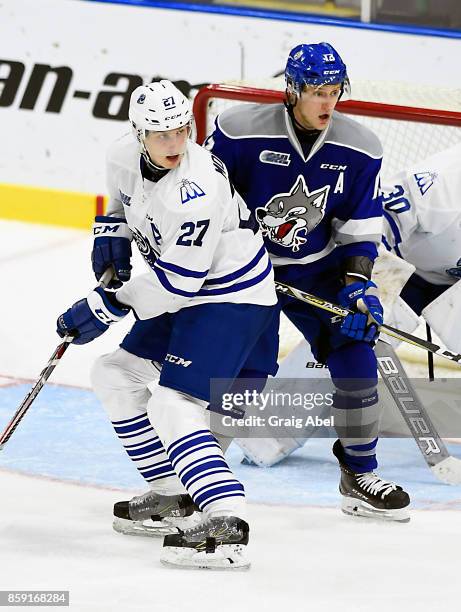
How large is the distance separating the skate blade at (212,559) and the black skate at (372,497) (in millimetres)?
532

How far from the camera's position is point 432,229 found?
387 cm

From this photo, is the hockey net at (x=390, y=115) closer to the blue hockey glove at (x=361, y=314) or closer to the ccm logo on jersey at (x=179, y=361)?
the blue hockey glove at (x=361, y=314)

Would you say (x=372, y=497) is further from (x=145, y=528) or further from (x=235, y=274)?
(x=235, y=274)

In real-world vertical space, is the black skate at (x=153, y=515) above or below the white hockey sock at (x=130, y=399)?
below

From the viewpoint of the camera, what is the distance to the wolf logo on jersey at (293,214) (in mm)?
3260

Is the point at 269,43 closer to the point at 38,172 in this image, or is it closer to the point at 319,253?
the point at 38,172

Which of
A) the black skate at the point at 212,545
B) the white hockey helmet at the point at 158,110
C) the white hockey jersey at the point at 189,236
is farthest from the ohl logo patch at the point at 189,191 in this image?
the black skate at the point at 212,545

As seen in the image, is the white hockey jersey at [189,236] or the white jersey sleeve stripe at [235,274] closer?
the white hockey jersey at [189,236]

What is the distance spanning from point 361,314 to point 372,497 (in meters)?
0.43

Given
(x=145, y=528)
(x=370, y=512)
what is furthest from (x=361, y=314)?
(x=145, y=528)

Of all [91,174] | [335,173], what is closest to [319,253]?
[335,173]

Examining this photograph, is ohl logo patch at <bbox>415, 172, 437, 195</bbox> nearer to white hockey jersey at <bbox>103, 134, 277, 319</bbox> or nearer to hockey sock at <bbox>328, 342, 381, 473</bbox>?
hockey sock at <bbox>328, 342, 381, 473</bbox>

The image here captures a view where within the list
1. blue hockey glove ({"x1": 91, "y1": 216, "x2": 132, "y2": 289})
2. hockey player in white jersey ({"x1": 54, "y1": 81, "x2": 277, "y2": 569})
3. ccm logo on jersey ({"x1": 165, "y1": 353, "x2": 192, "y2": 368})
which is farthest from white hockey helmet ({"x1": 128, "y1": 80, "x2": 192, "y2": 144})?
ccm logo on jersey ({"x1": 165, "y1": 353, "x2": 192, "y2": 368})

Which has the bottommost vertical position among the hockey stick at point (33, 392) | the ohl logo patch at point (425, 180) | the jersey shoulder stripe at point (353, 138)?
the hockey stick at point (33, 392)
